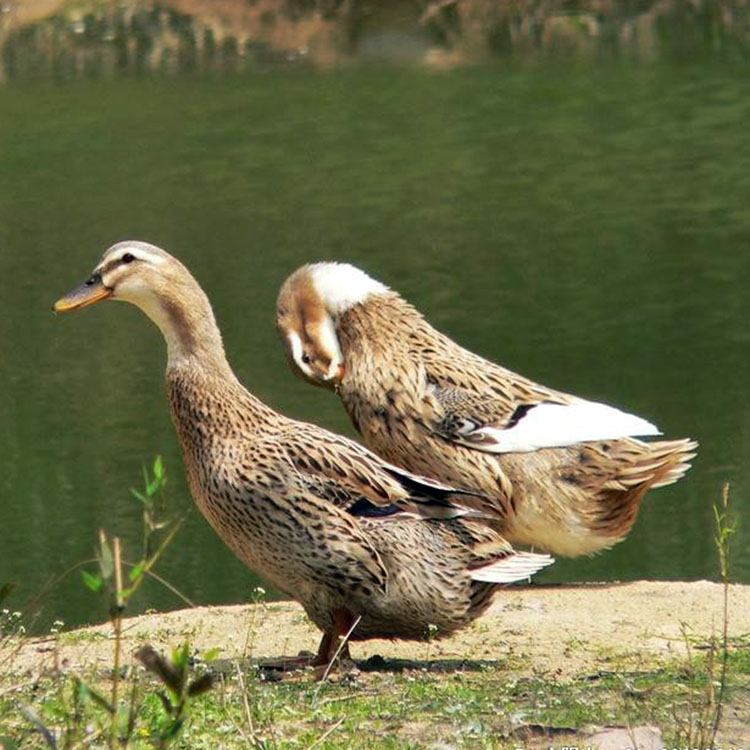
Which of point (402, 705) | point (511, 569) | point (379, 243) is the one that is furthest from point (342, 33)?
point (402, 705)

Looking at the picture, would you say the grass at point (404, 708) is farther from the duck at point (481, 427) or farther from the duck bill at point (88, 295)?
the duck at point (481, 427)

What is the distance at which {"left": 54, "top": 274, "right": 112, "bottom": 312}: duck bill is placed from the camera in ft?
22.9

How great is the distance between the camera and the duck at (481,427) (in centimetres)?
778

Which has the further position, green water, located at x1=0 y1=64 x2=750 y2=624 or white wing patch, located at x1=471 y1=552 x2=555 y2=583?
green water, located at x1=0 y1=64 x2=750 y2=624

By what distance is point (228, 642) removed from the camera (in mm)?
7047

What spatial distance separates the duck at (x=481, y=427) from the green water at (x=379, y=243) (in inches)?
56.3

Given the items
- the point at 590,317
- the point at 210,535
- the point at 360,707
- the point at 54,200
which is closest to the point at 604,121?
the point at 54,200

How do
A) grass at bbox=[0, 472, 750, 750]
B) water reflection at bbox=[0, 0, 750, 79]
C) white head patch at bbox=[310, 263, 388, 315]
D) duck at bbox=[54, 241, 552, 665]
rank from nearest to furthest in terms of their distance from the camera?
grass at bbox=[0, 472, 750, 750] → duck at bbox=[54, 241, 552, 665] → white head patch at bbox=[310, 263, 388, 315] → water reflection at bbox=[0, 0, 750, 79]

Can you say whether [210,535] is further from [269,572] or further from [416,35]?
[416,35]

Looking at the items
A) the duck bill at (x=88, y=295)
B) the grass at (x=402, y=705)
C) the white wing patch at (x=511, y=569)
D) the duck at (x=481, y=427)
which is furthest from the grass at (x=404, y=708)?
the duck at (x=481, y=427)

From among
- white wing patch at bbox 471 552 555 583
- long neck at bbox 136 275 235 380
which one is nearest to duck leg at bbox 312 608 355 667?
white wing patch at bbox 471 552 555 583

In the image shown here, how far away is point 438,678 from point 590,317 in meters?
8.41

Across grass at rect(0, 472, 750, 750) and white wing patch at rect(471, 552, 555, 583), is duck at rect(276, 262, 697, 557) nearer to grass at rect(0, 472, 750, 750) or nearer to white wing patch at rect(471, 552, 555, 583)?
white wing patch at rect(471, 552, 555, 583)

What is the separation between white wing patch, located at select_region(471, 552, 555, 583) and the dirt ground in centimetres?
29
